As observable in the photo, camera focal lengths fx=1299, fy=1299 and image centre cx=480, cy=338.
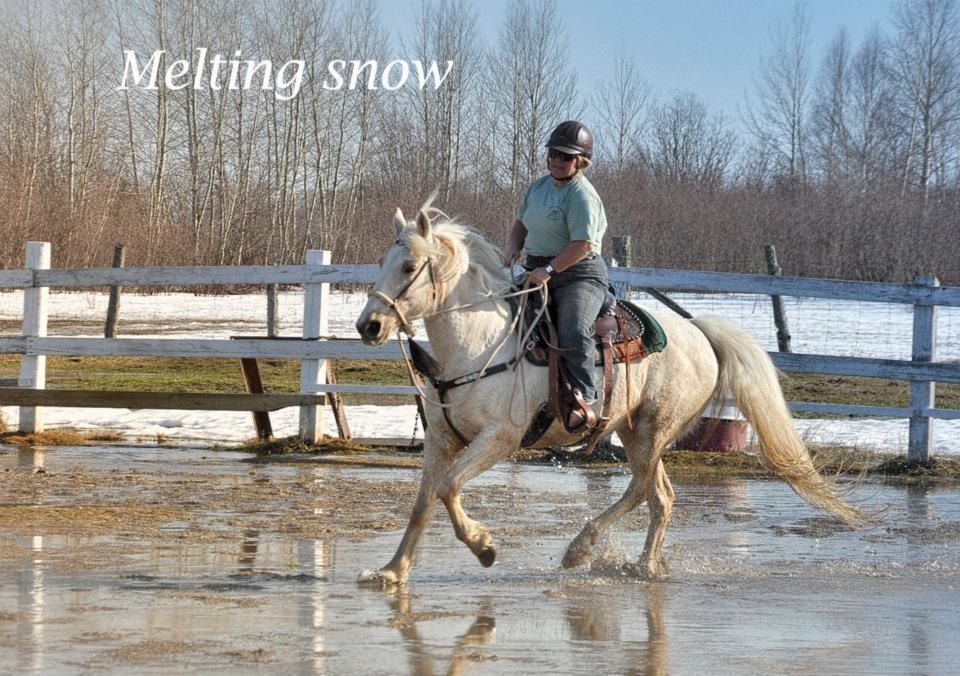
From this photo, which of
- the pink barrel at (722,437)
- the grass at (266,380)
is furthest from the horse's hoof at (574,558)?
the grass at (266,380)

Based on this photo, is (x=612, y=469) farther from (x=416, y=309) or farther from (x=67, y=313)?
(x=67, y=313)

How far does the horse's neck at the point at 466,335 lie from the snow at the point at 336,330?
6534mm

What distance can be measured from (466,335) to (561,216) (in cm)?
89

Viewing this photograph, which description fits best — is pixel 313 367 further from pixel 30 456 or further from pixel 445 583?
pixel 445 583

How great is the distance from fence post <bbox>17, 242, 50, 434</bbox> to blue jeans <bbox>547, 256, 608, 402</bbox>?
24.9 feet

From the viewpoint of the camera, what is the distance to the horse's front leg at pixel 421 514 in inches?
245

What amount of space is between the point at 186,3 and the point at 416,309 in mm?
42125

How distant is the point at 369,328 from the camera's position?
609 cm

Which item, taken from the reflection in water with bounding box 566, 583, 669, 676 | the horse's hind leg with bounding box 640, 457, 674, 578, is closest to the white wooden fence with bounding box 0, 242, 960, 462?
the horse's hind leg with bounding box 640, 457, 674, 578

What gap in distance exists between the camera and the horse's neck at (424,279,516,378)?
6555 mm

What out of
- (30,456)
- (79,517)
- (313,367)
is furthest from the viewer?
(313,367)

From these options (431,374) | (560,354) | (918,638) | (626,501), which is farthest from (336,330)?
(918,638)

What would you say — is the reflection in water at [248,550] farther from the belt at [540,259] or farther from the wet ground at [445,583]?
the belt at [540,259]

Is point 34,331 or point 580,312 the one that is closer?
point 580,312
